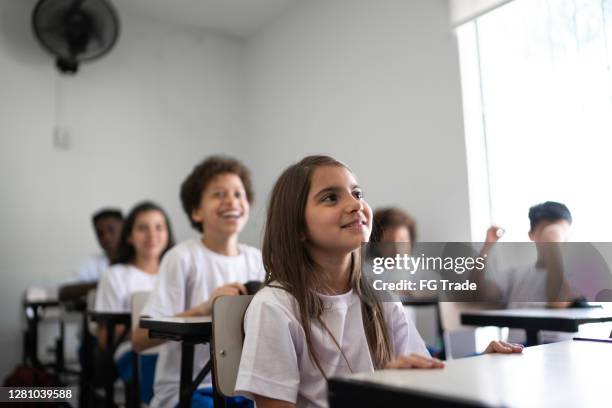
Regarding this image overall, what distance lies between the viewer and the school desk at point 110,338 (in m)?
2.08

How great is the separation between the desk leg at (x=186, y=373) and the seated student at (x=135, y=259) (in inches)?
43.4

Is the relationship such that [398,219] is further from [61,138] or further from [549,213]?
[61,138]

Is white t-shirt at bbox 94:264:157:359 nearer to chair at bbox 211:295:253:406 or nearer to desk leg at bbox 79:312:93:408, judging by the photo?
desk leg at bbox 79:312:93:408

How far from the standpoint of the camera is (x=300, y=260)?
1099 millimetres

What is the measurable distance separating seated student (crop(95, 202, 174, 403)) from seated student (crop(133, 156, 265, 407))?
70cm

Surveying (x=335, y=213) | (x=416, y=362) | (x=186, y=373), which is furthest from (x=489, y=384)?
(x=186, y=373)

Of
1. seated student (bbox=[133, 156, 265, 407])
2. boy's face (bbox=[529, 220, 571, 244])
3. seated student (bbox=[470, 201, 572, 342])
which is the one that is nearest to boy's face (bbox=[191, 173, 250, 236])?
seated student (bbox=[133, 156, 265, 407])

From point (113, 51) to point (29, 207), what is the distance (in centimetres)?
132

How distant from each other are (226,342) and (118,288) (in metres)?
1.47

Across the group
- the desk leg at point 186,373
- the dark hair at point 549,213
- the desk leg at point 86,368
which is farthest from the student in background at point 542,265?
the desk leg at point 86,368

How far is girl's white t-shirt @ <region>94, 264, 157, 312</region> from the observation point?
245 centimetres

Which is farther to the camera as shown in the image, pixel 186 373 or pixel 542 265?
pixel 186 373

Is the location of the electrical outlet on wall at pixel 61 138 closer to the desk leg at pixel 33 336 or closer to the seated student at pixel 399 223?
the desk leg at pixel 33 336

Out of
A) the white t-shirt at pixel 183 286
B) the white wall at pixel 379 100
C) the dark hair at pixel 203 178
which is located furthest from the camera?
the white wall at pixel 379 100
